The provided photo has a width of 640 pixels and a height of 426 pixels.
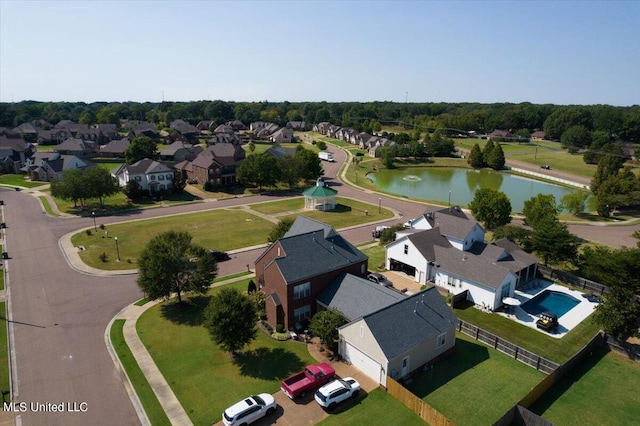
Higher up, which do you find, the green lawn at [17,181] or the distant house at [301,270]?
the distant house at [301,270]

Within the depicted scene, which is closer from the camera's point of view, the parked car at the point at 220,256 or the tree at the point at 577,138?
the parked car at the point at 220,256

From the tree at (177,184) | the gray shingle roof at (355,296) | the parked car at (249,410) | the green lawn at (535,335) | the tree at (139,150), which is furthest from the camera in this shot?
the tree at (139,150)

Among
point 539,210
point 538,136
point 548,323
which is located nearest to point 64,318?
point 548,323

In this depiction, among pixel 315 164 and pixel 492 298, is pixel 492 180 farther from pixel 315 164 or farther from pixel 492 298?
pixel 492 298

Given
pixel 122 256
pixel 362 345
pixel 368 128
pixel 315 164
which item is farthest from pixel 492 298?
pixel 368 128

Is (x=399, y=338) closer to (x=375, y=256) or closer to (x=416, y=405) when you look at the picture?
(x=416, y=405)

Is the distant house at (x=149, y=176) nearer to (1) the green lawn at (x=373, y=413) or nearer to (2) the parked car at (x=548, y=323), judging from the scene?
(1) the green lawn at (x=373, y=413)

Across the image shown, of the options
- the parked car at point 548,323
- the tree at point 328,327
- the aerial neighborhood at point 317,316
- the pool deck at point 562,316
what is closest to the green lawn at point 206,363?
the aerial neighborhood at point 317,316
